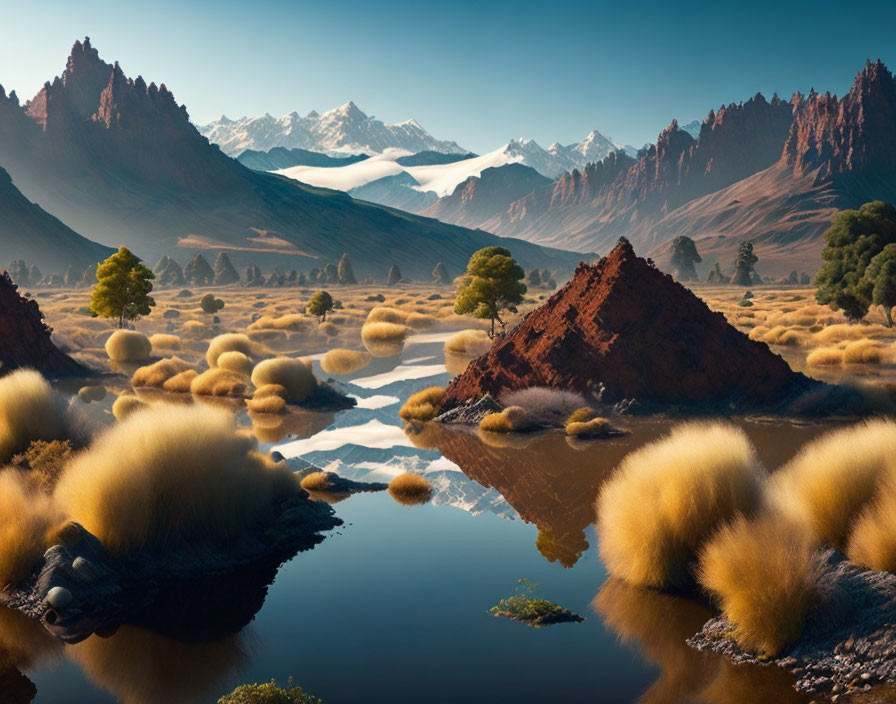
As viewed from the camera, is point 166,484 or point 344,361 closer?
point 166,484

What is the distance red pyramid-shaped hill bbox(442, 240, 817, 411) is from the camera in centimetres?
3334

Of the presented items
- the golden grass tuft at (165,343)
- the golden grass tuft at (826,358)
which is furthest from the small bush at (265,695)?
the golden grass tuft at (165,343)

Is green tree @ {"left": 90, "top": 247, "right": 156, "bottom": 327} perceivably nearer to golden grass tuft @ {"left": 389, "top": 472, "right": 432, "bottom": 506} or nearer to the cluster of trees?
golden grass tuft @ {"left": 389, "top": 472, "right": 432, "bottom": 506}

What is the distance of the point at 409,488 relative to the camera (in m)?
23.1

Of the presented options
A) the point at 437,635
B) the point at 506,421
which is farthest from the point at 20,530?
the point at 506,421

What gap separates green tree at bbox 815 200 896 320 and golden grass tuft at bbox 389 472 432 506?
4748 cm

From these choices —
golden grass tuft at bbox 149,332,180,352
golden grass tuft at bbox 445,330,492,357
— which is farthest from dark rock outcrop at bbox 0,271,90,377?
golden grass tuft at bbox 445,330,492,357

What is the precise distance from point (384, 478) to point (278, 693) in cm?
1348

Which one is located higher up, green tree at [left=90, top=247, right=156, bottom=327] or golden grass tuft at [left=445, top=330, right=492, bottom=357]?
green tree at [left=90, top=247, right=156, bottom=327]

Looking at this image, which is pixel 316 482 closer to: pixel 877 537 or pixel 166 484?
pixel 166 484

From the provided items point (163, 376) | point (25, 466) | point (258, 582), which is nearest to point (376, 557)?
point (258, 582)

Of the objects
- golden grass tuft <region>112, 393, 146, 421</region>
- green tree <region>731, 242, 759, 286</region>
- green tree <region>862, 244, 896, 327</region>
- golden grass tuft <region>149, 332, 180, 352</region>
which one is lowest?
golden grass tuft <region>112, 393, 146, 421</region>

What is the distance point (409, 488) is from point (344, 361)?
31727 mm

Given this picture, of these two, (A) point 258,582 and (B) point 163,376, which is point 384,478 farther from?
(B) point 163,376
